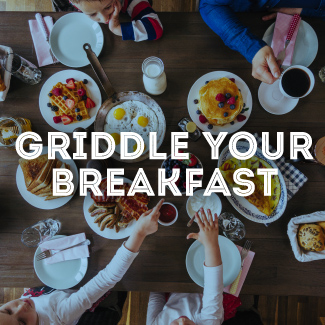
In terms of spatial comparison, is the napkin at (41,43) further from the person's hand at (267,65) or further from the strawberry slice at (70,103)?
the person's hand at (267,65)

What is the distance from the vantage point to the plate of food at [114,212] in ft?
4.41

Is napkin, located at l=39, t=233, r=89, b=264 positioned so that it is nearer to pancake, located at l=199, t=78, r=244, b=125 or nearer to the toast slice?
the toast slice

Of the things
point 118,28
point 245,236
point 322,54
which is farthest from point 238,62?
point 245,236

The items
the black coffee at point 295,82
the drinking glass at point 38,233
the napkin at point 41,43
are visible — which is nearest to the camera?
the black coffee at point 295,82

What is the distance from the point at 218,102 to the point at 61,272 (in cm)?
117

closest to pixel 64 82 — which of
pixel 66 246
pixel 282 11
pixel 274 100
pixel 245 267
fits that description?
pixel 66 246

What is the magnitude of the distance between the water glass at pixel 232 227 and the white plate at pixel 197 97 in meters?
0.43

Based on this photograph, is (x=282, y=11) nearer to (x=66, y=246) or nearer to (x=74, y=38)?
(x=74, y=38)

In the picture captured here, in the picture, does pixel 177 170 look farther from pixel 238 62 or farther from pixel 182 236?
pixel 238 62

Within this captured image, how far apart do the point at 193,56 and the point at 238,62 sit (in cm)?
24

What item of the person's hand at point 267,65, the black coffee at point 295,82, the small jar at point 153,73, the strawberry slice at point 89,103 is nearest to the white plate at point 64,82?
the strawberry slice at point 89,103

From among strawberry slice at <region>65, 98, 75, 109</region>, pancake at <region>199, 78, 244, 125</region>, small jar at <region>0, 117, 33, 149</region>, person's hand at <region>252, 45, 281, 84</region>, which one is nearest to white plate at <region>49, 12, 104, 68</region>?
strawberry slice at <region>65, 98, 75, 109</region>

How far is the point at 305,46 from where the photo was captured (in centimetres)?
140

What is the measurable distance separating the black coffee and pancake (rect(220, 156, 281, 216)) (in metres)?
0.35
